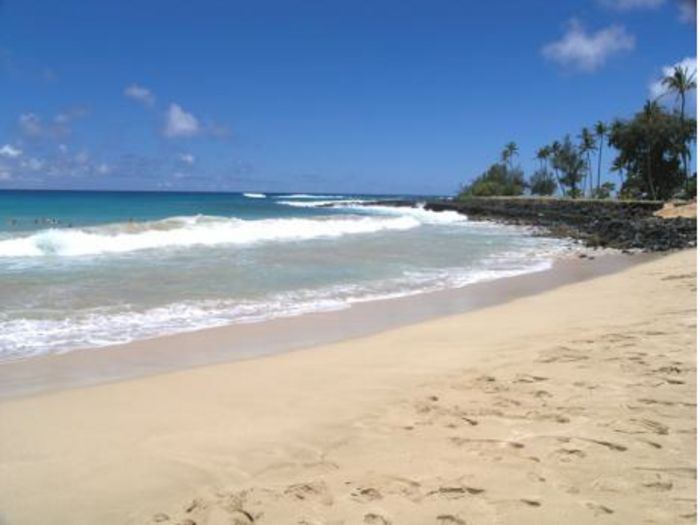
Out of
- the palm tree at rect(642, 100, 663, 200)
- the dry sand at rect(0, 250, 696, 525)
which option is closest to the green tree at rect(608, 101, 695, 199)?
the palm tree at rect(642, 100, 663, 200)

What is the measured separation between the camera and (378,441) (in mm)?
3967

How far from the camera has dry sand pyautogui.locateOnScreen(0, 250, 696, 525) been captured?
10.2 feet

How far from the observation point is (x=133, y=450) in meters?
3.98

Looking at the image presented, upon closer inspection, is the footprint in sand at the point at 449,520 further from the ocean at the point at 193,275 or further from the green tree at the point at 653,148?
the green tree at the point at 653,148

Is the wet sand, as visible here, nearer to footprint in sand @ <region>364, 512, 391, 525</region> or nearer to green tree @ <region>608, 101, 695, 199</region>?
footprint in sand @ <region>364, 512, 391, 525</region>

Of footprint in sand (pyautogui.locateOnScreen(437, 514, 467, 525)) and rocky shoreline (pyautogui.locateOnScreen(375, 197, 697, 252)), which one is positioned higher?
rocky shoreline (pyautogui.locateOnScreen(375, 197, 697, 252))

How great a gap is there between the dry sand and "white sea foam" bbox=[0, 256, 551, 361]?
6.84ft

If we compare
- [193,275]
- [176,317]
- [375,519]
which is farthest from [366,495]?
[193,275]

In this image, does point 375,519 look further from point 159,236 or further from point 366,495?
point 159,236

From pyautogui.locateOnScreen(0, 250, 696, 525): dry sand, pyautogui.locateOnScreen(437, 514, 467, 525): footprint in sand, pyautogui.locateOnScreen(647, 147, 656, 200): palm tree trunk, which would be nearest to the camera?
pyautogui.locateOnScreen(437, 514, 467, 525): footprint in sand

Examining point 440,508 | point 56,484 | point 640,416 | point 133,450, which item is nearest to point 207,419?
point 133,450

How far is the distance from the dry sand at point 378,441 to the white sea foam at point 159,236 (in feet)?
46.5

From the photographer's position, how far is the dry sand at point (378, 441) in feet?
10.2

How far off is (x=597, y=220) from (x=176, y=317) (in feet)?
107
